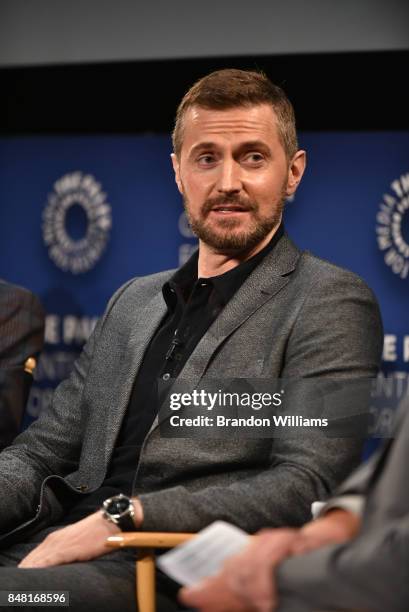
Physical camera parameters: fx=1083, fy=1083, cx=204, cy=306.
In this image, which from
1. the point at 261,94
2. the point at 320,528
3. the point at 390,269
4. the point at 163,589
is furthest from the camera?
the point at 390,269

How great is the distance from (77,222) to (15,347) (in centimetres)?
150

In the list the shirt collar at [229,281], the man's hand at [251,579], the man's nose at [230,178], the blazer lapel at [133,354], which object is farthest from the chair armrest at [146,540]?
the man's nose at [230,178]

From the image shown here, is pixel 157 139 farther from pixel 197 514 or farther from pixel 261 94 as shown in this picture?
pixel 197 514

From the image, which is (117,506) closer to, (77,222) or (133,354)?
(133,354)

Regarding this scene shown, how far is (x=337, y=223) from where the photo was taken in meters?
5.06

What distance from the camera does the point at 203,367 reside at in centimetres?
299

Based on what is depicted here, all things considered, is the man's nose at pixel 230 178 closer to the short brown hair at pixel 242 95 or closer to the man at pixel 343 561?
the short brown hair at pixel 242 95

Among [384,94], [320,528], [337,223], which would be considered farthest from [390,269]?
[320,528]

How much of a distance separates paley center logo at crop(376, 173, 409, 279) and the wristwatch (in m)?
2.60

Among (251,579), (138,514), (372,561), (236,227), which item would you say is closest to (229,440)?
(138,514)

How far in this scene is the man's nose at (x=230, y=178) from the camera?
10.5ft

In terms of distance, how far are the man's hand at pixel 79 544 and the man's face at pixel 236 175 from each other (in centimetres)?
95

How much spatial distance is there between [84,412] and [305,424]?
860 mm

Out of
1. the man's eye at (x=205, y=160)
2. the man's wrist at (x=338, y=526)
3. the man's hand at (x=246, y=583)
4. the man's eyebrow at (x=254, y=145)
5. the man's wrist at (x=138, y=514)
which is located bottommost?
the man's wrist at (x=138, y=514)
